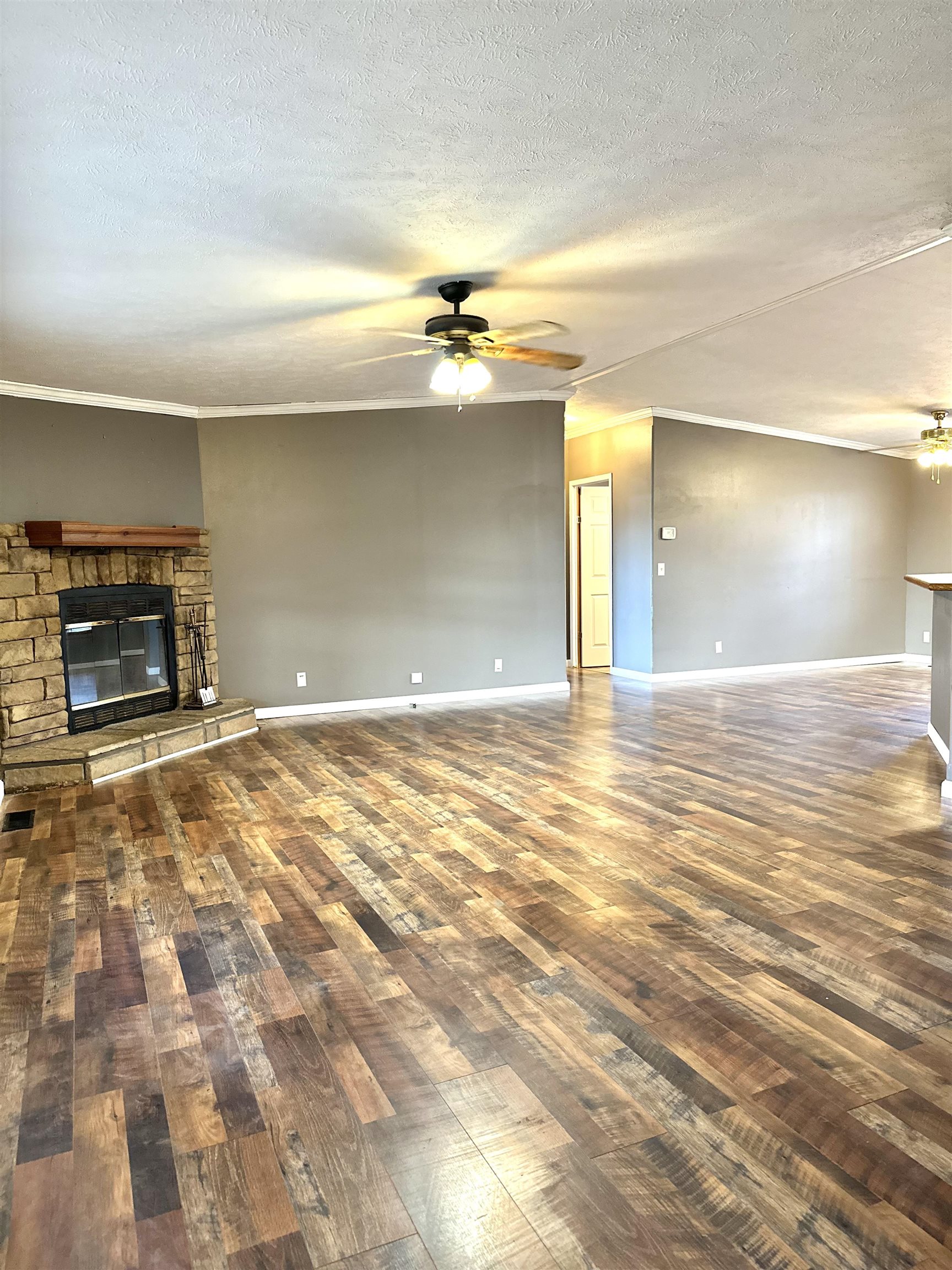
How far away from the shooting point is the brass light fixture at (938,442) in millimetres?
7820

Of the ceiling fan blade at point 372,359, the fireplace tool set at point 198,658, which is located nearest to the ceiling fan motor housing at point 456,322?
the ceiling fan blade at point 372,359

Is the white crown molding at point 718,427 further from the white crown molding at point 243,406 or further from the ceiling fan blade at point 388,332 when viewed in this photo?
the ceiling fan blade at point 388,332

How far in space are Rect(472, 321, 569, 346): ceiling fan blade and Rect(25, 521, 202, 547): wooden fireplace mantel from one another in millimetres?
2958

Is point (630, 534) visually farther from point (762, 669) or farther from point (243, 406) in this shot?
point (243, 406)

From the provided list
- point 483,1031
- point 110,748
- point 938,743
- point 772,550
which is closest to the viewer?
point 483,1031

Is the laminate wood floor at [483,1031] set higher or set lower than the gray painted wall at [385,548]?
lower

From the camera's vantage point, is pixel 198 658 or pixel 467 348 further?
pixel 198 658

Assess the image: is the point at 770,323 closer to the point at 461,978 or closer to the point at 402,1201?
the point at 461,978

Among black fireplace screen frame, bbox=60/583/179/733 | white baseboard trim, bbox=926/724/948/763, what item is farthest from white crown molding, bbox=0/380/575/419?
white baseboard trim, bbox=926/724/948/763

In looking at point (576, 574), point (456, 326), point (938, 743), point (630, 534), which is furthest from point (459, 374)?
point (576, 574)

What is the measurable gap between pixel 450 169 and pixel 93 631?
424 centimetres

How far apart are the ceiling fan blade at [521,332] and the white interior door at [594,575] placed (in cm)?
531

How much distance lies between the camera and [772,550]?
893 centimetres

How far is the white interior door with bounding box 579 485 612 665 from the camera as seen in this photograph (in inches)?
368
